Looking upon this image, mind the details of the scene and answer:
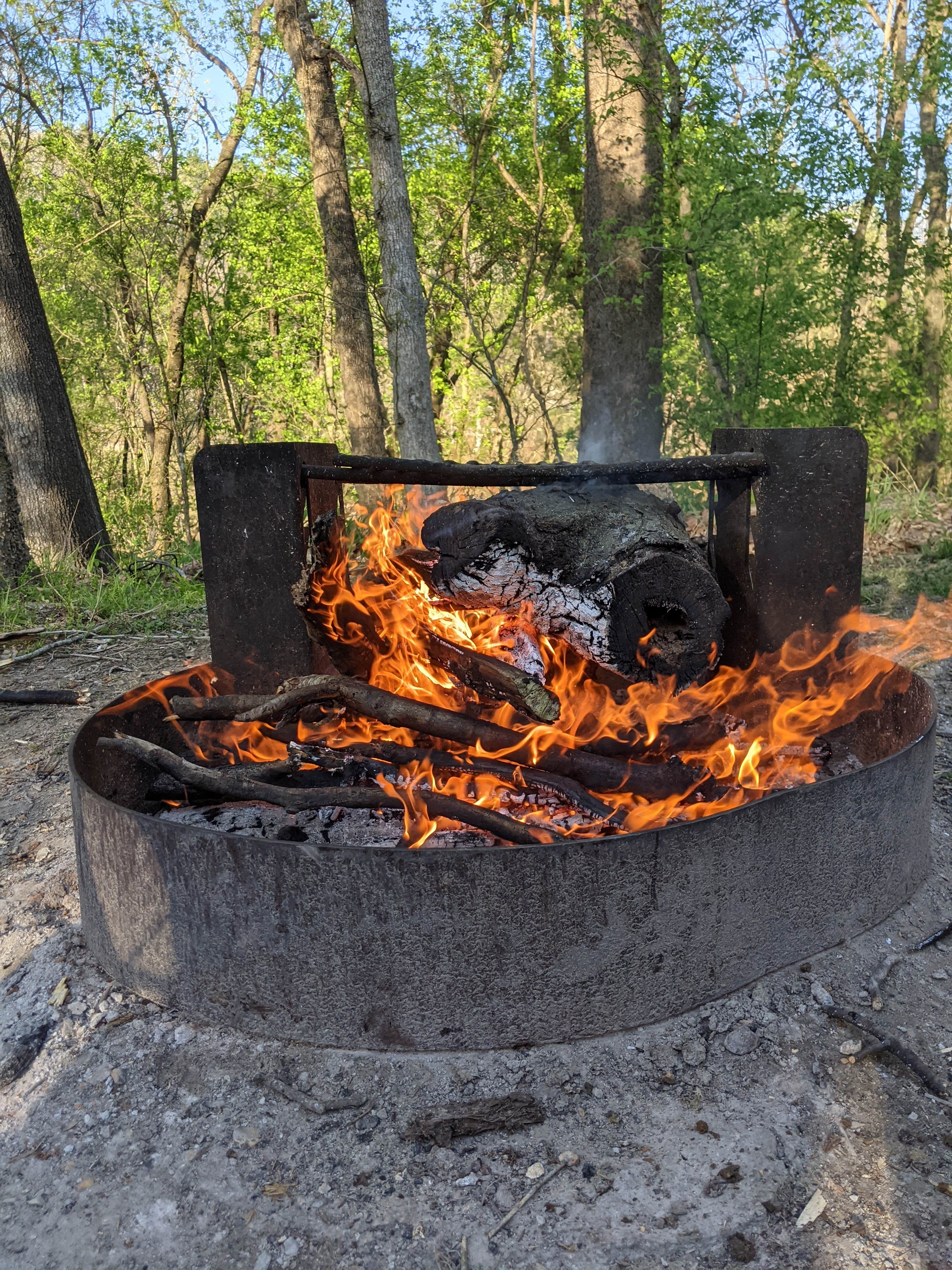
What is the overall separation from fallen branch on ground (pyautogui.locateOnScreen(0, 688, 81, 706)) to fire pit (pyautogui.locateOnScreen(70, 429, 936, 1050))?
1387mm

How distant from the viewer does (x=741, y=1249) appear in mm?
1612

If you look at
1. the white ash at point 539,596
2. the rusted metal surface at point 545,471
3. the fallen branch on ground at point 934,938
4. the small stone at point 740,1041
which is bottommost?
the fallen branch on ground at point 934,938

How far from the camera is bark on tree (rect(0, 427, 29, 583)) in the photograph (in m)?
6.35

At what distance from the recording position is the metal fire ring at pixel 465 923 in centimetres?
198

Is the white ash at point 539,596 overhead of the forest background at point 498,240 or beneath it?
beneath

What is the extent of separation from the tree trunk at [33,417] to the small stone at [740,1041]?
19.0 ft

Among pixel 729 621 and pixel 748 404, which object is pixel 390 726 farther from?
pixel 748 404

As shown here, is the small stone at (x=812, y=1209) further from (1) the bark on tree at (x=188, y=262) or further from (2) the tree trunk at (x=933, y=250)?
(1) the bark on tree at (x=188, y=262)

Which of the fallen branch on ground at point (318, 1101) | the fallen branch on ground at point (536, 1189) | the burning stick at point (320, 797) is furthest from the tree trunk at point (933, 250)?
the fallen branch on ground at point (318, 1101)

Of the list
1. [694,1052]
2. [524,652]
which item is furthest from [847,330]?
[694,1052]

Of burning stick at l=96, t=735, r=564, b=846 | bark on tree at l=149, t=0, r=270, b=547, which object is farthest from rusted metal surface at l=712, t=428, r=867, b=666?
bark on tree at l=149, t=0, r=270, b=547

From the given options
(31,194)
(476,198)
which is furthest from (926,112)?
(31,194)

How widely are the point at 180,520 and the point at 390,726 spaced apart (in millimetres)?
17306

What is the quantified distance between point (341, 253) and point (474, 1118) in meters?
8.78
